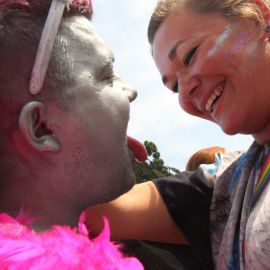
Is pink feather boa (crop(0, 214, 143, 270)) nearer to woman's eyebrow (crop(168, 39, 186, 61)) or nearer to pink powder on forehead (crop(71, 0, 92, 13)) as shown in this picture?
pink powder on forehead (crop(71, 0, 92, 13))

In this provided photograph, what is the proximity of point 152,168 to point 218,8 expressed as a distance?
441 centimetres

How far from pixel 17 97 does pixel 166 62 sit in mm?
683

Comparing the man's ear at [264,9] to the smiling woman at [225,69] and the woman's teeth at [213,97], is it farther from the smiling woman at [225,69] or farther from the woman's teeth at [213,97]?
the woman's teeth at [213,97]

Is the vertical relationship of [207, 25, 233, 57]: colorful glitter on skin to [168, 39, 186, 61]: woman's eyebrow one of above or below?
above

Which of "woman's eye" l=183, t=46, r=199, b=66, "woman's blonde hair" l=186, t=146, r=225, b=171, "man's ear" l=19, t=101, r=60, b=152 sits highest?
"woman's eye" l=183, t=46, r=199, b=66

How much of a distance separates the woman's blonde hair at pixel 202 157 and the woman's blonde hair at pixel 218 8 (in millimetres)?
1390

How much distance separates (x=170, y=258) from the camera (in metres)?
1.59

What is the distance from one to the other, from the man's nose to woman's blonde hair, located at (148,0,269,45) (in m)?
0.44

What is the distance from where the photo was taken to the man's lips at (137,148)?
4.98 ft

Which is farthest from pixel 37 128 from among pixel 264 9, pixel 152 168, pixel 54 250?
pixel 152 168

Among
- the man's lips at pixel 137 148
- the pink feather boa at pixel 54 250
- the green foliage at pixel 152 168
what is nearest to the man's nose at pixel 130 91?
the man's lips at pixel 137 148

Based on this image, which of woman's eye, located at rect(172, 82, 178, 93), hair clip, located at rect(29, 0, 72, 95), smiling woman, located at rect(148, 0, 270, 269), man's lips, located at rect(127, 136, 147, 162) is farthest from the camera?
woman's eye, located at rect(172, 82, 178, 93)

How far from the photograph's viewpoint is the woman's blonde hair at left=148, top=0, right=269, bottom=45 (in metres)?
1.73

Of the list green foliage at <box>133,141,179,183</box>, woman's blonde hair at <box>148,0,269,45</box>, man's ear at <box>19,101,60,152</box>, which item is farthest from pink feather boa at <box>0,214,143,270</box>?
green foliage at <box>133,141,179,183</box>
